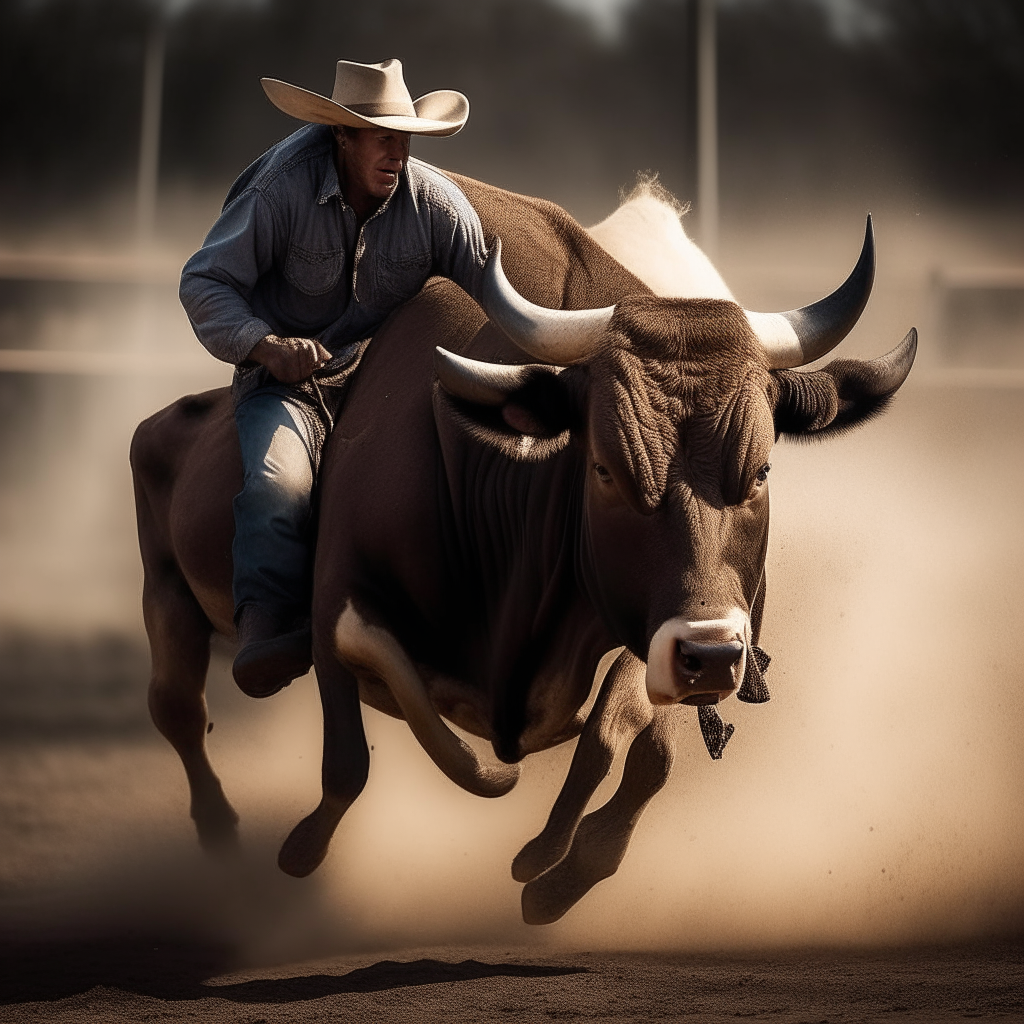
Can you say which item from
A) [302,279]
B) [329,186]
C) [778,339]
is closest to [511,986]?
[778,339]

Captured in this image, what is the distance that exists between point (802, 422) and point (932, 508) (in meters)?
4.26

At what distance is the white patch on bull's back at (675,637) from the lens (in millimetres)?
3998

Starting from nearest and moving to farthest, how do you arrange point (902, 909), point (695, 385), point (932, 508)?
point (695, 385) < point (902, 909) < point (932, 508)

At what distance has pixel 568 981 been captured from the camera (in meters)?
5.40

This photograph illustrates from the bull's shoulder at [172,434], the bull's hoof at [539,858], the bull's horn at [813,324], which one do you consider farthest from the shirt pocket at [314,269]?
the bull's hoof at [539,858]

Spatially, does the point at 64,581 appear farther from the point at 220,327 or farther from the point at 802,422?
the point at 802,422

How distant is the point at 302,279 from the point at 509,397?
123 cm

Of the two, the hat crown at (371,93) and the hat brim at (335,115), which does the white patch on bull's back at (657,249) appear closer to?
the hat brim at (335,115)

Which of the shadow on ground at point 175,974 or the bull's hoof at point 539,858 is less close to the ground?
the bull's hoof at point 539,858

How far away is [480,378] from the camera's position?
14.7 feet

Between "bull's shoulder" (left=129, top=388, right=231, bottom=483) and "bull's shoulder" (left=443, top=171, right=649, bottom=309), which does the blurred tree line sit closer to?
"bull's shoulder" (left=129, top=388, right=231, bottom=483)

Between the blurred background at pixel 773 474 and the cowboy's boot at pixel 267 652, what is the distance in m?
1.54

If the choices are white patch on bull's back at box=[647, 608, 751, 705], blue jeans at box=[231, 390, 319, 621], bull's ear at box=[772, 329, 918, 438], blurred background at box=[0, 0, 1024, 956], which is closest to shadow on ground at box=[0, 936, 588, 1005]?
blurred background at box=[0, 0, 1024, 956]

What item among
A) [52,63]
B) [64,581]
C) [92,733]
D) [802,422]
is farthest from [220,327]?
[52,63]
